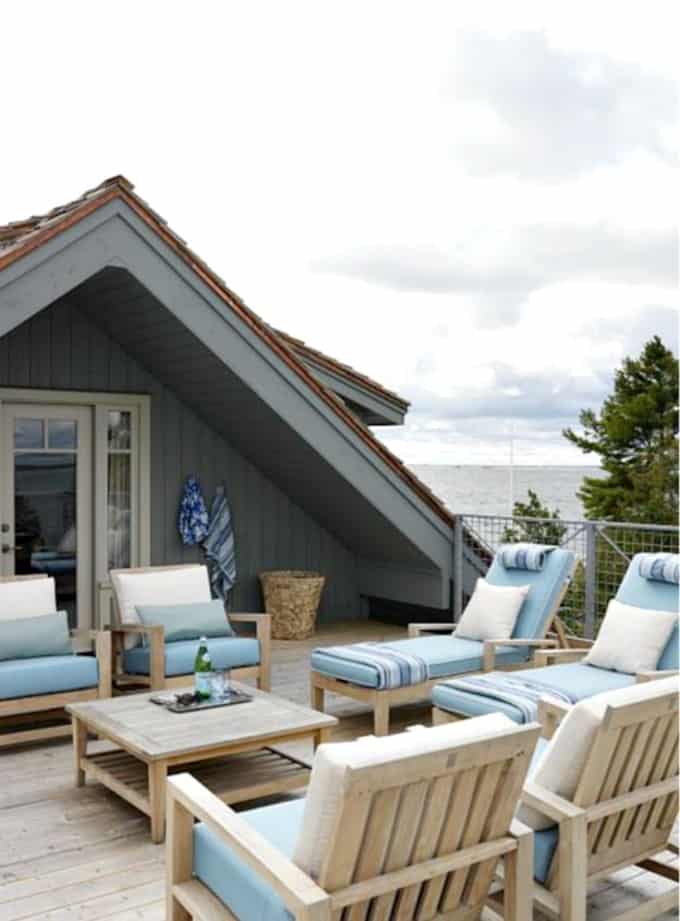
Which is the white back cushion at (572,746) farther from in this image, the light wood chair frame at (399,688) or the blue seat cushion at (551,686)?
the light wood chair frame at (399,688)

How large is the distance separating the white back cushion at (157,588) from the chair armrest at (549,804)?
3.37m

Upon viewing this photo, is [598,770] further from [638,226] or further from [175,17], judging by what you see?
[638,226]

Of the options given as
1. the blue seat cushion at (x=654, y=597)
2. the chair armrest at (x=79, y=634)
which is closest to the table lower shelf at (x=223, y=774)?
the blue seat cushion at (x=654, y=597)

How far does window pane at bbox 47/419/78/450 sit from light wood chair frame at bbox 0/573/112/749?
2175mm

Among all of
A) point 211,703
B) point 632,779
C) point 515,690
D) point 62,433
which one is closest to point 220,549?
point 62,433

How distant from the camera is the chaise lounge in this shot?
4301 mm

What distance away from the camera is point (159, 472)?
779 cm

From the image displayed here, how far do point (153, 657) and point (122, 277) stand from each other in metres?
2.52

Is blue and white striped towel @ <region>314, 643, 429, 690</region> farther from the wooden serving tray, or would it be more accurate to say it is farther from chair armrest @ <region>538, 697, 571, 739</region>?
chair armrest @ <region>538, 697, 571, 739</region>

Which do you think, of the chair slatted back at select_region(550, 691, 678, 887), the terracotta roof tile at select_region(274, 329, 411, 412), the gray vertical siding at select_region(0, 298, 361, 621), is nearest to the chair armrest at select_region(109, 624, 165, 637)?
the gray vertical siding at select_region(0, 298, 361, 621)

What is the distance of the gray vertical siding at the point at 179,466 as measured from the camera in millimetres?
7152

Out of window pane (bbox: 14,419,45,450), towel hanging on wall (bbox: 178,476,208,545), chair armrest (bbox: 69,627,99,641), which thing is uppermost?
window pane (bbox: 14,419,45,450)

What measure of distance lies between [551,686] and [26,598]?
115 inches

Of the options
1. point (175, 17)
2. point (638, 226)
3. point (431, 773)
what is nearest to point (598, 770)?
point (431, 773)
